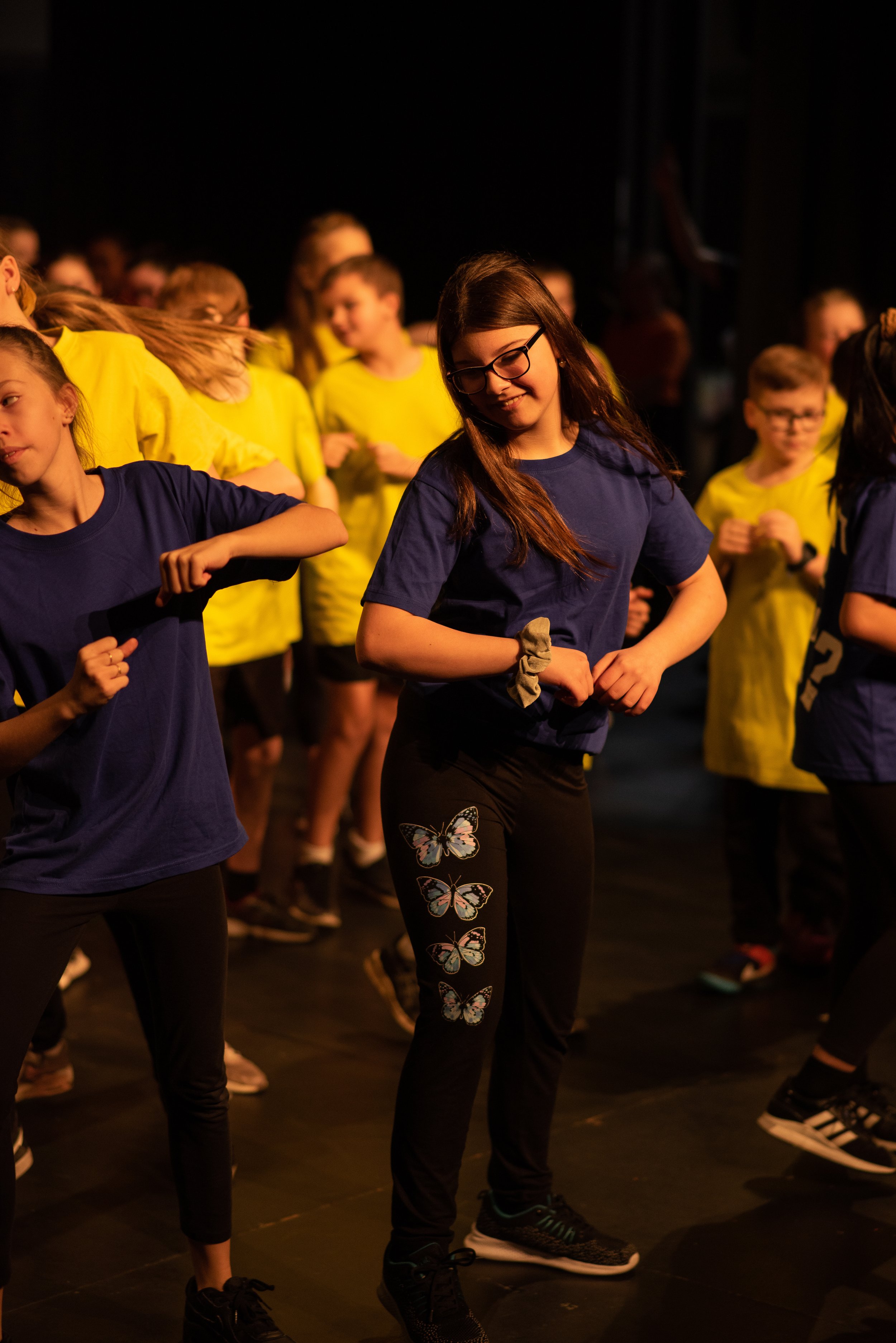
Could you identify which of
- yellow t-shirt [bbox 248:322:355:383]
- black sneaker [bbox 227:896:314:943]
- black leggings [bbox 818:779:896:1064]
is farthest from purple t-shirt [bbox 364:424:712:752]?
yellow t-shirt [bbox 248:322:355:383]

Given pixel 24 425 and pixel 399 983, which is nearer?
pixel 24 425

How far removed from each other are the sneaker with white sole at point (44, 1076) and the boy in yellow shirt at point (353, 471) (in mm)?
1213

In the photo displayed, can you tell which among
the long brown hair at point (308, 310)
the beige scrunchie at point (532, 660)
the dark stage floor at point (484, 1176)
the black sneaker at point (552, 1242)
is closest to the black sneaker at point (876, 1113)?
the dark stage floor at point (484, 1176)

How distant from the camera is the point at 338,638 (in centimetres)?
447

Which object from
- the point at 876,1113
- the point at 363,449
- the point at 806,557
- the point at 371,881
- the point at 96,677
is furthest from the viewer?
the point at 371,881

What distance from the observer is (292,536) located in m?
2.20

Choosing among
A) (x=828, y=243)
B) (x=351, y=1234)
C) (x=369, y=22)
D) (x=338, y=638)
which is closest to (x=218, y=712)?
(x=338, y=638)

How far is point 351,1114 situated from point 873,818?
1.25 metres

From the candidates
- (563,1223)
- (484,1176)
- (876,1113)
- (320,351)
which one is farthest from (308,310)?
(563,1223)

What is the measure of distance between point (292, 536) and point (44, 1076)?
1655 millimetres

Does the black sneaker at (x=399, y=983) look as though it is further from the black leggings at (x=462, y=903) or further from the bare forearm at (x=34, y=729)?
the bare forearm at (x=34, y=729)

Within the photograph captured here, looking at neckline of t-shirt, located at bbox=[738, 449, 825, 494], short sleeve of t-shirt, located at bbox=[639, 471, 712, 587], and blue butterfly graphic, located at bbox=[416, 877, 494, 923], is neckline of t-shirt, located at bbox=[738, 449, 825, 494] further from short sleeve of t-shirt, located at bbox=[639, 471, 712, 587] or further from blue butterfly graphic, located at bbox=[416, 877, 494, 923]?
blue butterfly graphic, located at bbox=[416, 877, 494, 923]

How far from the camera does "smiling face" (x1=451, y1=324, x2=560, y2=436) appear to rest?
2248 mm

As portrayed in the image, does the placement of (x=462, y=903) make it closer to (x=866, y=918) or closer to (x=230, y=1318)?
(x=230, y=1318)
